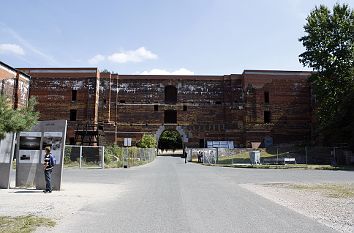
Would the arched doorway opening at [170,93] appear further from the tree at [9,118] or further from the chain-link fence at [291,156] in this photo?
the tree at [9,118]

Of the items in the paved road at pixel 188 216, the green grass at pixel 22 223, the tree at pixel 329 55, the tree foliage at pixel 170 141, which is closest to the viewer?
the green grass at pixel 22 223

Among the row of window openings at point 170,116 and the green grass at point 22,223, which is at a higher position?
the row of window openings at point 170,116

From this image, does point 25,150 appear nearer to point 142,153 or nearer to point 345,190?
point 345,190

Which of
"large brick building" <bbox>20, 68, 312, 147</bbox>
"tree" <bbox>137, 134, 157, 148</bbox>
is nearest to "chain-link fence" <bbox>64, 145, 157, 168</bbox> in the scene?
"tree" <bbox>137, 134, 157, 148</bbox>

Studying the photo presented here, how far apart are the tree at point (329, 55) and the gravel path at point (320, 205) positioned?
2903cm

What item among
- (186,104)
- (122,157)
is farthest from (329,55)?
(122,157)

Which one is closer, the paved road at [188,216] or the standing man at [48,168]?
the paved road at [188,216]

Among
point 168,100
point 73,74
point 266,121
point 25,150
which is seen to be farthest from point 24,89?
point 25,150

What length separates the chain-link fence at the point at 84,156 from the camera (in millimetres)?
28344

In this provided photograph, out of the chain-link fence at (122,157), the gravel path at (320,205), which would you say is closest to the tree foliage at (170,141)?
the chain-link fence at (122,157)

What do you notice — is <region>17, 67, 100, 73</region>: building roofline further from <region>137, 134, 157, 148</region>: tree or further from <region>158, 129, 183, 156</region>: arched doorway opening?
<region>158, 129, 183, 156</region>: arched doorway opening

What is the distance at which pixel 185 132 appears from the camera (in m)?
52.4

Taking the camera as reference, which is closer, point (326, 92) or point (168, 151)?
point (326, 92)

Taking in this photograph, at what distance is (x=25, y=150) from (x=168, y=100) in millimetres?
41061
